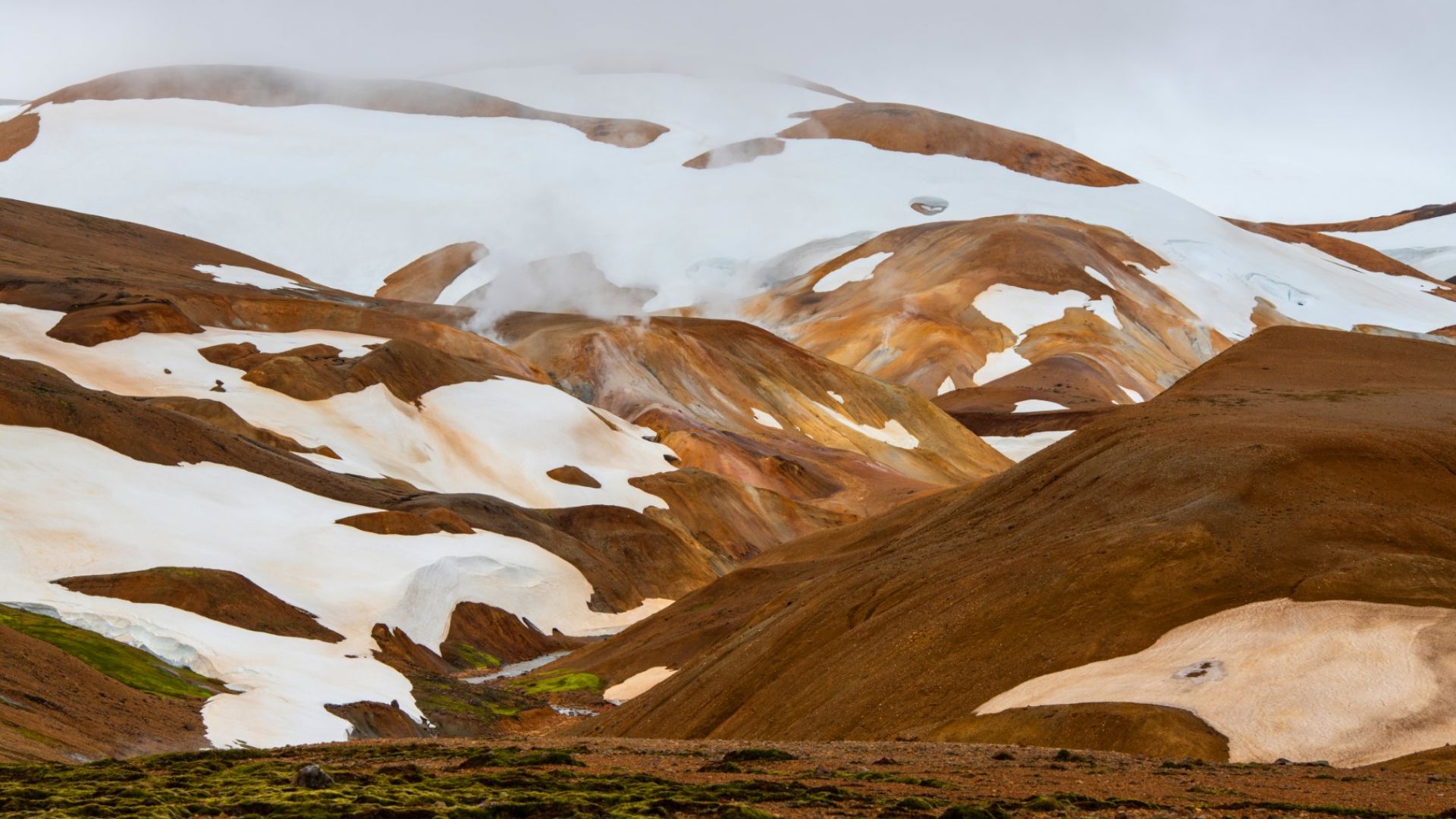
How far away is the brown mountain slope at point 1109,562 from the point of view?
85.5 feet

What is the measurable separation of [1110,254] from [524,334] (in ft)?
252

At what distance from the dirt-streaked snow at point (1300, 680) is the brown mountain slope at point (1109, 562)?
23 centimetres

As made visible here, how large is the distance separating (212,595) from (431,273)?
120022 millimetres

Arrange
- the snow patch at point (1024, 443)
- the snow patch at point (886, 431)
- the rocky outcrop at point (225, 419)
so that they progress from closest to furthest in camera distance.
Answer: the rocky outcrop at point (225, 419) < the snow patch at point (886, 431) < the snow patch at point (1024, 443)

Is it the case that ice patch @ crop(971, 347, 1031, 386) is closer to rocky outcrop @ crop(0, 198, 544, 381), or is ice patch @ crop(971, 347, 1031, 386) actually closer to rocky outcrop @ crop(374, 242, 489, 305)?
rocky outcrop @ crop(0, 198, 544, 381)

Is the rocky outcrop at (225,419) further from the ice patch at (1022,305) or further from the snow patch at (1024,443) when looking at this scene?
the ice patch at (1022,305)

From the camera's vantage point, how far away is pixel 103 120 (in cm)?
18612

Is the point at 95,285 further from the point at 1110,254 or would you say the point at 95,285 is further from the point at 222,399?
the point at 1110,254

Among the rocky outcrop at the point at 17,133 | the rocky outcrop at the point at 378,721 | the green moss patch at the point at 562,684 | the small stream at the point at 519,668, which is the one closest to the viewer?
the rocky outcrop at the point at 378,721

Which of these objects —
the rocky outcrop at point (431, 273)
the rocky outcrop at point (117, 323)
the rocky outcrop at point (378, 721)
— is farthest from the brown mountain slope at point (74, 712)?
the rocky outcrop at point (431, 273)

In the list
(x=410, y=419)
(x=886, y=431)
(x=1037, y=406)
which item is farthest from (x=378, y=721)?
(x=1037, y=406)

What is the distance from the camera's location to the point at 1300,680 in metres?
22.5

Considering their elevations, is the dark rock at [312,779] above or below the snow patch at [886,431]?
above

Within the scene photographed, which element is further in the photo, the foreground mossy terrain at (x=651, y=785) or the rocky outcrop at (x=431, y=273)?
the rocky outcrop at (x=431, y=273)
